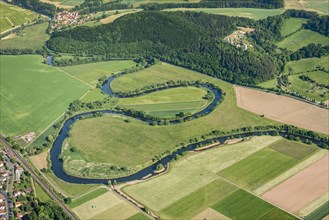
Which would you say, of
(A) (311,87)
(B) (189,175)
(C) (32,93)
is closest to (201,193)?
(B) (189,175)

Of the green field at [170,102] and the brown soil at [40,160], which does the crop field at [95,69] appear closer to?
the green field at [170,102]

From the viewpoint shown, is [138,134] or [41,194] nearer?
[41,194]

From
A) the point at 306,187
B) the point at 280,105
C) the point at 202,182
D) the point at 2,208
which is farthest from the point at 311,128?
the point at 2,208

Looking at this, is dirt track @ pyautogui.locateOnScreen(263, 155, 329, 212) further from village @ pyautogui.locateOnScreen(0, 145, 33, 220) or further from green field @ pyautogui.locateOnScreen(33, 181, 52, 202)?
village @ pyautogui.locateOnScreen(0, 145, 33, 220)

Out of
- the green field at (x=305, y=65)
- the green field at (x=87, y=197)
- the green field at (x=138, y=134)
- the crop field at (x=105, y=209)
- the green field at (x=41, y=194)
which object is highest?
the green field at (x=305, y=65)

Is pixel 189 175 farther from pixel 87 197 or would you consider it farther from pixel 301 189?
pixel 301 189

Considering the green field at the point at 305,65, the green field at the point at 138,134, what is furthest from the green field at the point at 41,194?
the green field at the point at 305,65
